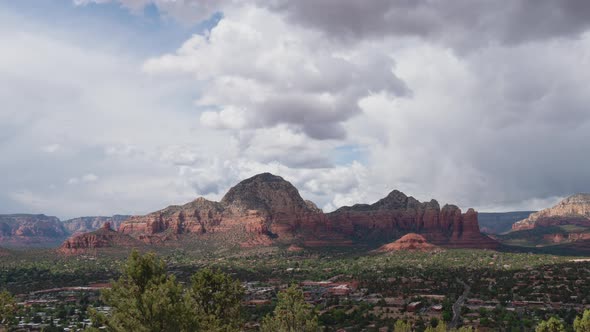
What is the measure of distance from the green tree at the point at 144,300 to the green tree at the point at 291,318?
619 inches

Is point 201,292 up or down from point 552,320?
up

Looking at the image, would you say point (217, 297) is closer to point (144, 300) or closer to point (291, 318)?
point (291, 318)

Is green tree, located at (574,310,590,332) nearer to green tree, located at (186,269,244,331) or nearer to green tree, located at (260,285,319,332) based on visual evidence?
green tree, located at (260,285,319,332)

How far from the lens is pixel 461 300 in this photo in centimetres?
10231

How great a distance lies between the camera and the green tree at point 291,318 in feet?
129

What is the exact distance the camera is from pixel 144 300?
23.1 meters

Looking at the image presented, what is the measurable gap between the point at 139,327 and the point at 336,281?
396ft

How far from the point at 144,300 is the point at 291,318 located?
19.1 m

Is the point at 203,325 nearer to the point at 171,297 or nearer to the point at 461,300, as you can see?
the point at 171,297

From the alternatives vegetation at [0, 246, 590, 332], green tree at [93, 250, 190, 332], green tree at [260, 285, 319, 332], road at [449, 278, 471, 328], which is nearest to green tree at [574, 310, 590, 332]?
vegetation at [0, 246, 590, 332]

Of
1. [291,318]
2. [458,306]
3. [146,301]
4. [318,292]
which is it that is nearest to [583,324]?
[291,318]

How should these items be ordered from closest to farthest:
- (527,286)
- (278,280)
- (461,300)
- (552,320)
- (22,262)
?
(552,320) < (461,300) < (527,286) < (278,280) < (22,262)

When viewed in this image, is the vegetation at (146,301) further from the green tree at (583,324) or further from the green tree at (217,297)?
the green tree at (583,324)

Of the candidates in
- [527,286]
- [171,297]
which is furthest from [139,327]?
[527,286]
